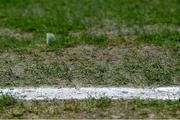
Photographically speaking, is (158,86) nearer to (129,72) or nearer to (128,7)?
(129,72)

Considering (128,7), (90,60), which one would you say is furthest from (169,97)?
(128,7)

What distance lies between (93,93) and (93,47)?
2124mm

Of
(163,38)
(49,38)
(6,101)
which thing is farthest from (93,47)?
(6,101)

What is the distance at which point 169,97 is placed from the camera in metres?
6.16

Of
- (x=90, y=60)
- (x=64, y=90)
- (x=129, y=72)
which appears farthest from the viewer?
(x=90, y=60)

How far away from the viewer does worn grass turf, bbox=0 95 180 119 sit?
18.5 ft

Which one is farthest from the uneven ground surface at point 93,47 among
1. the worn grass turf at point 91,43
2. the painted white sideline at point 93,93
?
the painted white sideline at point 93,93

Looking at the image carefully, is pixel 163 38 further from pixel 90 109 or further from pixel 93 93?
pixel 90 109

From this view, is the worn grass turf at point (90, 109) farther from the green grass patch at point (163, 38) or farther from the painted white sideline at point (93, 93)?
the green grass patch at point (163, 38)

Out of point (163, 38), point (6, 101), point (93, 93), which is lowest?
point (163, 38)

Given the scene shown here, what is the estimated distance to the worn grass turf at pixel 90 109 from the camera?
565cm

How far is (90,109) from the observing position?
19.0 ft

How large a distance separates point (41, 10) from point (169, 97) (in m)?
5.77

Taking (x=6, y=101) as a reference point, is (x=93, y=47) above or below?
below
